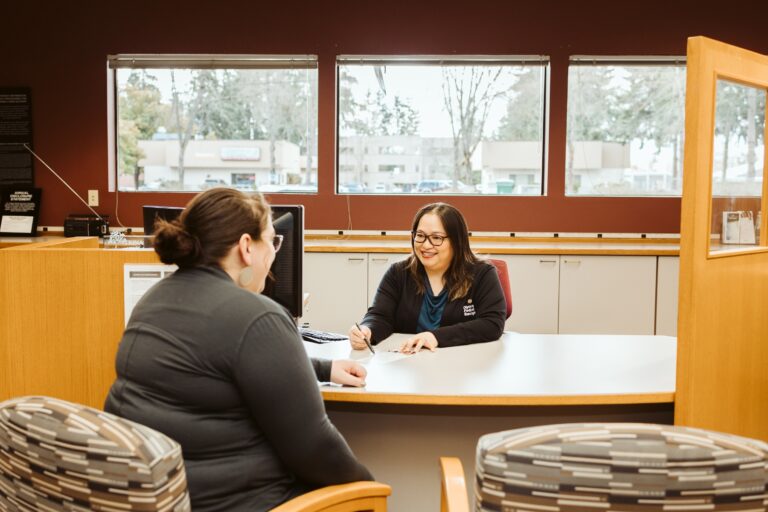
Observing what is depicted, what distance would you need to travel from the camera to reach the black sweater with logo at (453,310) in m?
2.47

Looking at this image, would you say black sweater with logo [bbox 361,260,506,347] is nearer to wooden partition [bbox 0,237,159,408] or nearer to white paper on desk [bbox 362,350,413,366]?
white paper on desk [bbox 362,350,413,366]

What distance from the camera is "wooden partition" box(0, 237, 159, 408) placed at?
197 centimetres

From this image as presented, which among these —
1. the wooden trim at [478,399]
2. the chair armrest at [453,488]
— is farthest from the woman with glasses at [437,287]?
the chair armrest at [453,488]

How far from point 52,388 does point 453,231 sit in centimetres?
148

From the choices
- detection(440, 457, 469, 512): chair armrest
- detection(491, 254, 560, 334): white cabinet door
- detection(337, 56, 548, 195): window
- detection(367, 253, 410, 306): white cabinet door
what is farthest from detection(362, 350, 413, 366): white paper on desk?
detection(337, 56, 548, 195): window

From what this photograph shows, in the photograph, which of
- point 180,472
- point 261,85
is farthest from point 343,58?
point 180,472

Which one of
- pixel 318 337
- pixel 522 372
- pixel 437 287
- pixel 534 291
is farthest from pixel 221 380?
pixel 534 291

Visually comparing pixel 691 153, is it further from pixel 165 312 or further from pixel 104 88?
pixel 104 88

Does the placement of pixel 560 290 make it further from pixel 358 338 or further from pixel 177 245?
pixel 177 245

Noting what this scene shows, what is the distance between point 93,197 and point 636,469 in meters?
4.88

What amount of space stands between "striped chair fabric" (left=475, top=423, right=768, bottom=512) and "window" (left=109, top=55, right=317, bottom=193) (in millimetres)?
4236

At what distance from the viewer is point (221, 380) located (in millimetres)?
1335

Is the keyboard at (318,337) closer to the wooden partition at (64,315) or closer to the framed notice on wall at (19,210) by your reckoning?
the wooden partition at (64,315)

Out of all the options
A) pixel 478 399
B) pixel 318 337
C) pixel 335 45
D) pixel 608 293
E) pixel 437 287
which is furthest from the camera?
pixel 335 45
